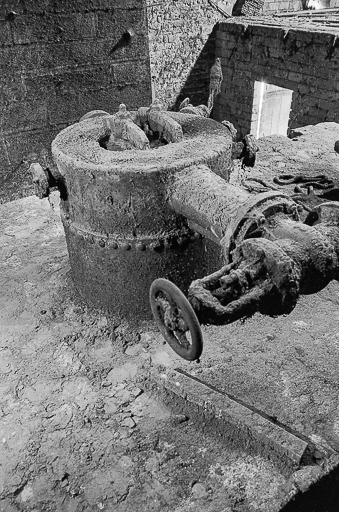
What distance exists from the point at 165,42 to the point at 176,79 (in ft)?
3.22

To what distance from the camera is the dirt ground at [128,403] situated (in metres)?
2.09

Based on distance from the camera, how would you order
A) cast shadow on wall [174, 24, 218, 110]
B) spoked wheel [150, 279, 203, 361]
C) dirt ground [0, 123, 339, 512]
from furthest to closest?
cast shadow on wall [174, 24, 218, 110]
dirt ground [0, 123, 339, 512]
spoked wheel [150, 279, 203, 361]

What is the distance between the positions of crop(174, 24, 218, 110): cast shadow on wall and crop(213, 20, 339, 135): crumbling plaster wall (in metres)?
0.22

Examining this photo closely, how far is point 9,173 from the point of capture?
5.81 m

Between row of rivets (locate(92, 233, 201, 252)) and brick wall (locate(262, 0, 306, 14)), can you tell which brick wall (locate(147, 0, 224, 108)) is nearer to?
brick wall (locate(262, 0, 306, 14))

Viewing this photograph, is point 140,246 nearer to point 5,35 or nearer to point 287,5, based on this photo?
point 5,35

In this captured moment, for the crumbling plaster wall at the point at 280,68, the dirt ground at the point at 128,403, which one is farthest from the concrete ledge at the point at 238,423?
the crumbling plaster wall at the point at 280,68

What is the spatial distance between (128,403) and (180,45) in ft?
39.6

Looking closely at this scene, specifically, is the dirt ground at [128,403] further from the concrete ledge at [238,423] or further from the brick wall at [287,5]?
the brick wall at [287,5]

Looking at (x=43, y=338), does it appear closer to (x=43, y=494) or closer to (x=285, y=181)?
(x=43, y=494)

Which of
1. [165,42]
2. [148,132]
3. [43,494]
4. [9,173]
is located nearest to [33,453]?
[43,494]

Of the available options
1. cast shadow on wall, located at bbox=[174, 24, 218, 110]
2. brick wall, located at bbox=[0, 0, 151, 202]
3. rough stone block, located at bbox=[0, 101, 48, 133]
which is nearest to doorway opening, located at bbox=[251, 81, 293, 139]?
cast shadow on wall, located at bbox=[174, 24, 218, 110]

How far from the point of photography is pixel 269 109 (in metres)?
13.3

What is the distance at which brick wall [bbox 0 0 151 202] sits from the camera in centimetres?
526
